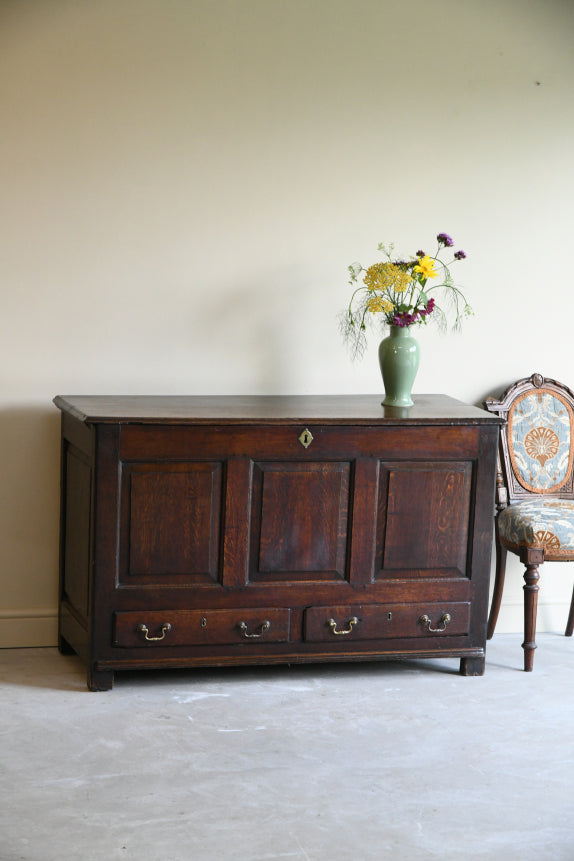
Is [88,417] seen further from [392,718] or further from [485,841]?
[485,841]

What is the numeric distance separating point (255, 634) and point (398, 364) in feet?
3.41

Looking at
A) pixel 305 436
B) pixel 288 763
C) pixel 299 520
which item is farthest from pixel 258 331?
pixel 288 763

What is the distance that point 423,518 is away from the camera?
351 centimetres

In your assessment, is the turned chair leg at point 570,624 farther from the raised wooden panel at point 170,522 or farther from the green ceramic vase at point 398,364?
the raised wooden panel at point 170,522

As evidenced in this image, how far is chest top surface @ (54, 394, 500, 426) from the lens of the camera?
3.26m

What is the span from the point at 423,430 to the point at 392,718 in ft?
3.06

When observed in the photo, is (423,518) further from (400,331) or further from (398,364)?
(400,331)

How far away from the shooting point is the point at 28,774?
275 centimetres

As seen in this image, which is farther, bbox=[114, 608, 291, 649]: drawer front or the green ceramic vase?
the green ceramic vase

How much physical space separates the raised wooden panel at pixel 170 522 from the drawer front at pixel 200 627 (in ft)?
0.38

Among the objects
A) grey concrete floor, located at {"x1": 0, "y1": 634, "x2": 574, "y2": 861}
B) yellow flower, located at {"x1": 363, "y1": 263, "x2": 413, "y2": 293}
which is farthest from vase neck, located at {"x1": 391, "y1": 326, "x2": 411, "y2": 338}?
grey concrete floor, located at {"x1": 0, "y1": 634, "x2": 574, "y2": 861}

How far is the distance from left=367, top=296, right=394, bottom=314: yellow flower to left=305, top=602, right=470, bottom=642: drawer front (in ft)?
3.32

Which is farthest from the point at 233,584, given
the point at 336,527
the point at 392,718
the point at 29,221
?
the point at 29,221

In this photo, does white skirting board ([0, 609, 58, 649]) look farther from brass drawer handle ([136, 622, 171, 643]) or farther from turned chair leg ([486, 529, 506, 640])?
turned chair leg ([486, 529, 506, 640])
